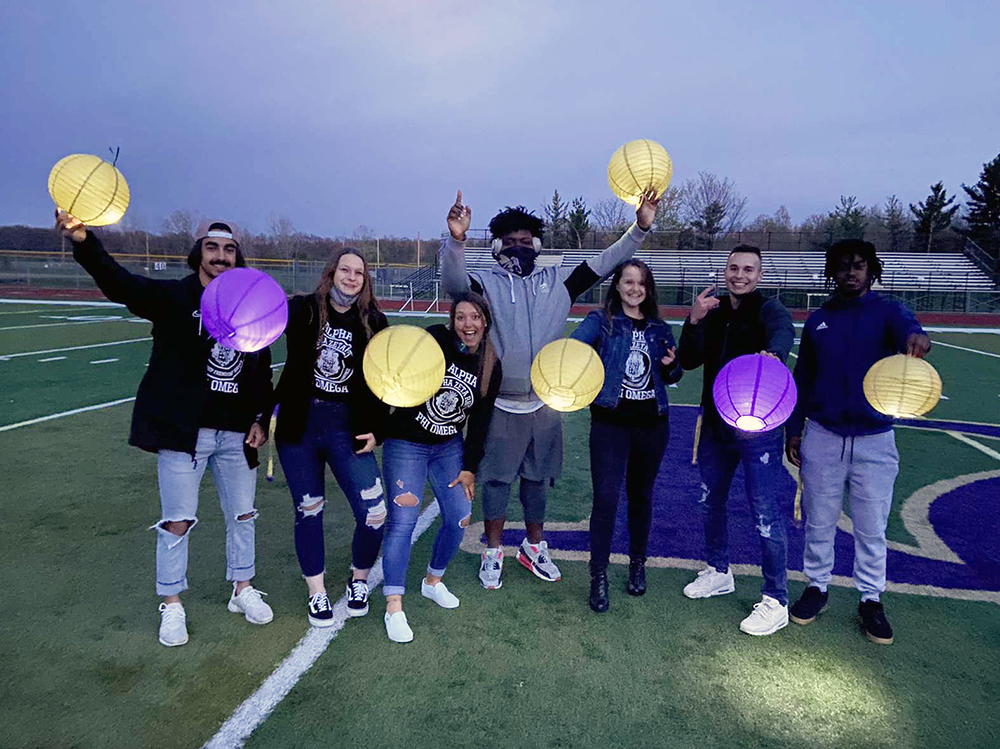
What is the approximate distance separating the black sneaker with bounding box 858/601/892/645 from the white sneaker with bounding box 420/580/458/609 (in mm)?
2135

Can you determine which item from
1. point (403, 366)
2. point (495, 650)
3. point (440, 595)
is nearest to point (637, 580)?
point (495, 650)

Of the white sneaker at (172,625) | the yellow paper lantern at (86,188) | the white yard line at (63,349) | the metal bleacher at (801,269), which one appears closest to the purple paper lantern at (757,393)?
the white sneaker at (172,625)

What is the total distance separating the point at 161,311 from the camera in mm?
3035

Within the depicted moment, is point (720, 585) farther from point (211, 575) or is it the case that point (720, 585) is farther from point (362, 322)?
point (211, 575)

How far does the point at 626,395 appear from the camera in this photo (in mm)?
3434

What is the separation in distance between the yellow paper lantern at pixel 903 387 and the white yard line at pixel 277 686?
2827mm

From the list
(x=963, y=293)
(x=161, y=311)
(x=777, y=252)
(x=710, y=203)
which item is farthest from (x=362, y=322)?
(x=710, y=203)

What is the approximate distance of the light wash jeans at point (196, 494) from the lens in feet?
10.2

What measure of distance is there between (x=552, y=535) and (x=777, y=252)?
40.3m

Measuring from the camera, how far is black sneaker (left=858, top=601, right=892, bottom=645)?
3.23 meters

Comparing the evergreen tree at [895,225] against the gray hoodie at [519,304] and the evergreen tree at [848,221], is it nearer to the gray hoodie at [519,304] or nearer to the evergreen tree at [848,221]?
the evergreen tree at [848,221]

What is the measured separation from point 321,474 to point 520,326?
4.30ft

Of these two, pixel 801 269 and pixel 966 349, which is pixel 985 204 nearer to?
pixel 801 269

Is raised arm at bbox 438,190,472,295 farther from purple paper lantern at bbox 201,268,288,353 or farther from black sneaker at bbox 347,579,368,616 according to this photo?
black sneaker at bbox 347,579,368,616
